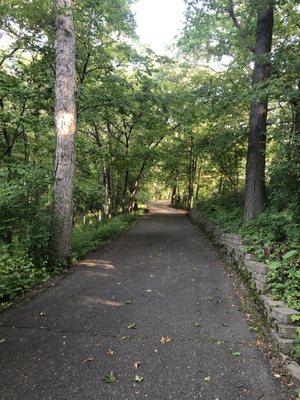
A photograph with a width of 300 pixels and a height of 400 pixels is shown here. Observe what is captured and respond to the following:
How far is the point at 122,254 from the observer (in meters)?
8.82

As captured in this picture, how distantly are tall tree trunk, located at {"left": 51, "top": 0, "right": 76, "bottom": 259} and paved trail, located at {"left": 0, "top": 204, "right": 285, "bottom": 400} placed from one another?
46.4 inches

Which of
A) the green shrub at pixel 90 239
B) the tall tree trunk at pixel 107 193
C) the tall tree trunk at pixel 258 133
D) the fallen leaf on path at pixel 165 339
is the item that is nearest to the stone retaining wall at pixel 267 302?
the tall tree trunk at pixel 258 133

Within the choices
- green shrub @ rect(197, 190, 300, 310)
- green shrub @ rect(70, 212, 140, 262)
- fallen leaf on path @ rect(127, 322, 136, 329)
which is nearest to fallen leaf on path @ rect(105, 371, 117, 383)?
fallen leaf on path @ rect(127, 322, 136, 329)

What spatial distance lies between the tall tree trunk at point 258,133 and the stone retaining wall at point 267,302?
3.87 feet

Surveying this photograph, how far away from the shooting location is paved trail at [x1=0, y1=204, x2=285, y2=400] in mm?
3189

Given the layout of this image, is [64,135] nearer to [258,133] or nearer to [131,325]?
[131,325]

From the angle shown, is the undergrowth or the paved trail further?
the undergrowth

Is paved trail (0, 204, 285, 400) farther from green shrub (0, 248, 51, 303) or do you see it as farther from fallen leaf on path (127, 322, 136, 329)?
green shrub (0, 248, 51, 303)

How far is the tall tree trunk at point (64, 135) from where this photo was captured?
736 centimetres

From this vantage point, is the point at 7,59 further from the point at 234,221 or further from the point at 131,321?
the point at 131,321

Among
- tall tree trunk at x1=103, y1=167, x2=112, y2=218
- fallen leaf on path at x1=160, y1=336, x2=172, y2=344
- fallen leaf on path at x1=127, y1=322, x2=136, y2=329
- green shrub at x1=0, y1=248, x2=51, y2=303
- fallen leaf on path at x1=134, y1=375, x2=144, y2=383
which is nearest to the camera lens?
fallen leaf on path at x1=134, y1=375, x2=144, y2=383

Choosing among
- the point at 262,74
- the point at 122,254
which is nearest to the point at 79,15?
the point at 262,74

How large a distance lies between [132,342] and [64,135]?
5.05 metres

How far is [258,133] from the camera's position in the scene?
27.6 feet
